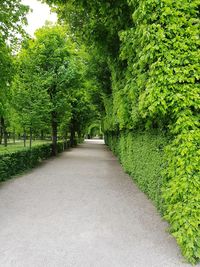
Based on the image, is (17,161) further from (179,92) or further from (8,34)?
(179,92)

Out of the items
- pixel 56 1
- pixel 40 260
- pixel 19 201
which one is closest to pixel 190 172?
pixel 40 260

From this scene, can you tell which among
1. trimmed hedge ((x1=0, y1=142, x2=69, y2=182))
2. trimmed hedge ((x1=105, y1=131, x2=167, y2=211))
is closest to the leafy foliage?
trimmed hedge ((x1=105, y1=131, x2=167, y2=211))

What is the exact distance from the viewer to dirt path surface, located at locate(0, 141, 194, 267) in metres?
3.54

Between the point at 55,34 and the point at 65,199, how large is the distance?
612 inches

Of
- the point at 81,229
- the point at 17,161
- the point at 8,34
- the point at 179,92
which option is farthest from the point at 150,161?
the point at 8,34

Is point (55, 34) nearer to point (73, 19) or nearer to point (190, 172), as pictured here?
point (73, 19)

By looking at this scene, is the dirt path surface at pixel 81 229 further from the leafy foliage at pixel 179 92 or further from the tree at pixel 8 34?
the tree at pixel 8 34

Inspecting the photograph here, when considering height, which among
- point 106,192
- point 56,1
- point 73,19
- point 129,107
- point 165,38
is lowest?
Result: point 106,192

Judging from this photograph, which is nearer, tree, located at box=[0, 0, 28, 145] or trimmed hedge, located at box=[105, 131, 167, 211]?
trimmed hedge, located at box=[105, 131, 167, 211]

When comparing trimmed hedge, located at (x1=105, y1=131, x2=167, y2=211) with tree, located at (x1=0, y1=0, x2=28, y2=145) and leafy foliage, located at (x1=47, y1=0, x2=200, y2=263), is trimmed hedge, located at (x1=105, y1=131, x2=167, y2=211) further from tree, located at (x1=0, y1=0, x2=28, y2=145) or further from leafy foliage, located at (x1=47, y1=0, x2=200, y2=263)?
tree, located at (x1=0, y1=0, x2=28, y2=145)

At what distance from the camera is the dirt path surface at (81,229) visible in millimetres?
3541

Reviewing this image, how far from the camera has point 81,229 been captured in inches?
181

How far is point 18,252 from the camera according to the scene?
12.1ft

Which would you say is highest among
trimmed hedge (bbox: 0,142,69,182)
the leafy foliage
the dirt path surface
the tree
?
the tree
